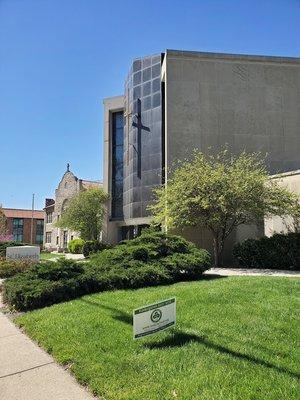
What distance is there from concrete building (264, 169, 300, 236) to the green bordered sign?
13338 millimetres

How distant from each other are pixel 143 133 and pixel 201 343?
24128 mm

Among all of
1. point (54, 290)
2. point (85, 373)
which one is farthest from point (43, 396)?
point (54, 290)

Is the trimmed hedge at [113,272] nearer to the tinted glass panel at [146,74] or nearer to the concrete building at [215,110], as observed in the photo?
the concrete building at [215,110]

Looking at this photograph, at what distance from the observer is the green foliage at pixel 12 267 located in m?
16.0

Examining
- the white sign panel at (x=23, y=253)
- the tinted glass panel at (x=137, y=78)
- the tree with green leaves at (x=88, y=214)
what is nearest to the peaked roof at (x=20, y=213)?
the tree with green leaves at (x=88, y=214)

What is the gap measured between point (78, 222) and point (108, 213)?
2655 millimetres

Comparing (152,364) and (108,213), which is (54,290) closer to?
(152,364)

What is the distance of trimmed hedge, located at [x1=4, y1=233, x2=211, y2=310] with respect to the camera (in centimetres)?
945

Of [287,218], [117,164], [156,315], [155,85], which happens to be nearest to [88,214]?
[117,164]

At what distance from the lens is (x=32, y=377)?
17.0 ft

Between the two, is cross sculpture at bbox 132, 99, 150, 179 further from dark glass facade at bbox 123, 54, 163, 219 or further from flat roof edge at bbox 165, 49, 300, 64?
flat roof edge at bbox 165, 49, 300, 64

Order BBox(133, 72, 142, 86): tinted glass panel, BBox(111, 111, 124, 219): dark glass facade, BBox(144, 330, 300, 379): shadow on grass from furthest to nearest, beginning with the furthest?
BBox(111, 111, 124, 219): dark glass facade < BBox(133, 72, 142, 86): tinted glass panel < BBox(144, 330, 300, 379): shadow on grass

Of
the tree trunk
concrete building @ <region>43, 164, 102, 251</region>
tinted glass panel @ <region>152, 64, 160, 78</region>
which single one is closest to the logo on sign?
the tree trunk

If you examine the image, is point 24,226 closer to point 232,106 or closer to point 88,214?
point 88,214
